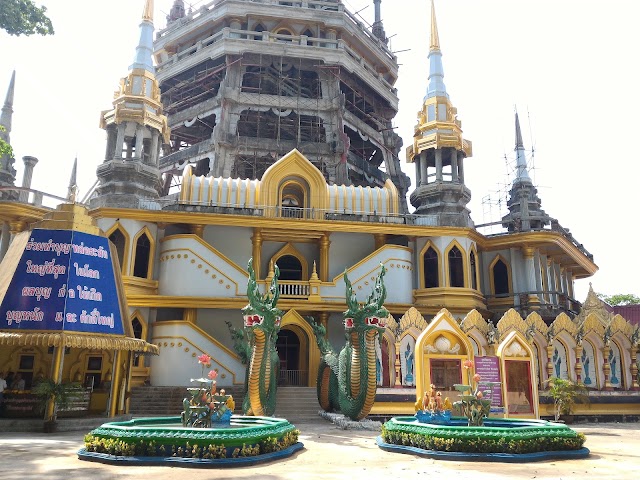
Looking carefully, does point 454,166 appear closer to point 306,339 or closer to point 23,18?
point 306,339

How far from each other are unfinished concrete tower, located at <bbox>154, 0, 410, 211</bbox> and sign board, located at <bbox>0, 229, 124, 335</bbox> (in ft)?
59.1

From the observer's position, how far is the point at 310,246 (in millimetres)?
25609

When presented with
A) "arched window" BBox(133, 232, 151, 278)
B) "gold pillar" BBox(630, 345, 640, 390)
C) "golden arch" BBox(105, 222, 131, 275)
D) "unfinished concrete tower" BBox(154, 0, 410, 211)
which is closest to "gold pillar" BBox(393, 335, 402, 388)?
"gold pillar" BBox(630, 345, 640, 390)

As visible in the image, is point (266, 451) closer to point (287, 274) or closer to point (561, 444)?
point (561, 444)

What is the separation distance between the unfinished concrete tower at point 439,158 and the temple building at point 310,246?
3.1 inches

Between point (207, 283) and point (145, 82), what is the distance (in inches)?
455

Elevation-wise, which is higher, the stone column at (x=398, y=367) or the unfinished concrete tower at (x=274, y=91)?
the unfinished concrete tower at (x=274, y=91)

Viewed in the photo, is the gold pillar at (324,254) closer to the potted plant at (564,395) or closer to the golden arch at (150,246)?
the golden arch at (150,246)

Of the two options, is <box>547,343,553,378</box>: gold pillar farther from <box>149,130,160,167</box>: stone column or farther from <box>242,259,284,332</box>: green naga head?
<box>149,130,160,167</box>: stone column

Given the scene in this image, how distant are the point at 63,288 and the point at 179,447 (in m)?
7.02

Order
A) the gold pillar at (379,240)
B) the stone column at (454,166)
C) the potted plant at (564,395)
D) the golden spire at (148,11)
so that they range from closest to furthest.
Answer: the potted plant at (564,395)
the gold pillar at (379,240)
the stone column at (454,166)
the golden spire at (148,11)

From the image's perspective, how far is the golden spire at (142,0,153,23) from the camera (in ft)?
99.3

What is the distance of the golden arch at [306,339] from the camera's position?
21.6 metres

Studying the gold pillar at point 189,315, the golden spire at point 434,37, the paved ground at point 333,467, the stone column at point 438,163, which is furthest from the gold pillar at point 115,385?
the golden spire at point 434,37
